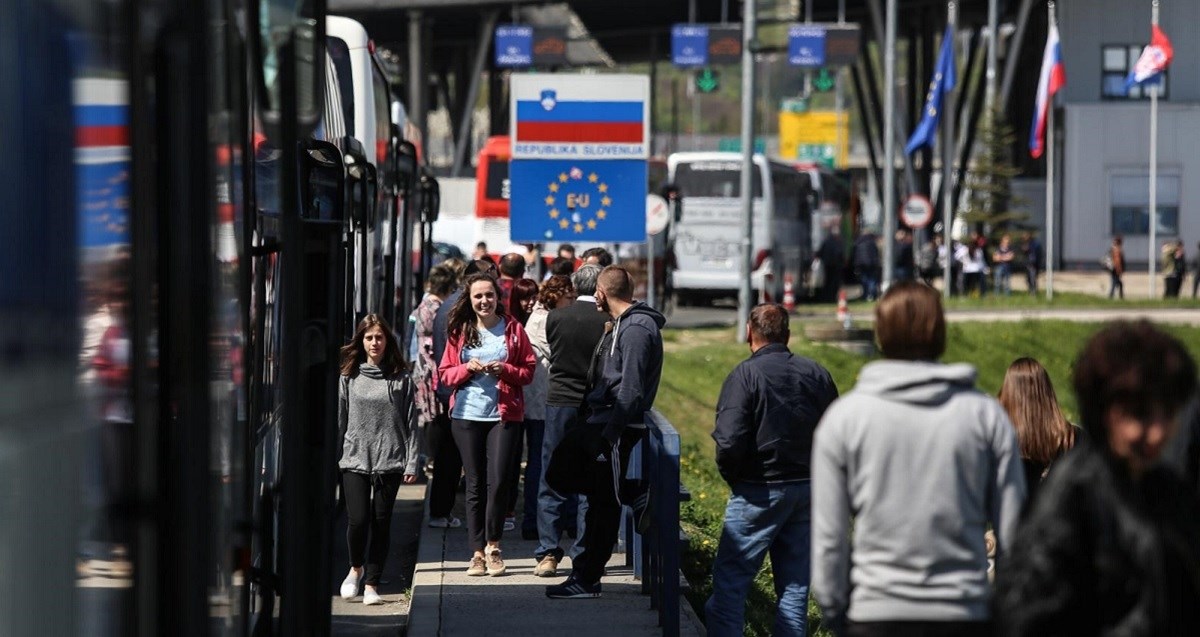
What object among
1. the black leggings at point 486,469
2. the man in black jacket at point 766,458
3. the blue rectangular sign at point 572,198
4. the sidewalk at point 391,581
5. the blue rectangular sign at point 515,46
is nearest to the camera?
the man in black jacket at point 766,458

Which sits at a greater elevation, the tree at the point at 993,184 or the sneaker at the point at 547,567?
the tree at the point at 993,184

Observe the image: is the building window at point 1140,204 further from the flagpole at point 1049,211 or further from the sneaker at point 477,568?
the sneaker at point 477,568

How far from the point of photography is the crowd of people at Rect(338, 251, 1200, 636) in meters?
3.55

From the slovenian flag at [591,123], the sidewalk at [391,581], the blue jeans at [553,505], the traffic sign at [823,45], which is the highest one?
the traffic sign at [823,45]

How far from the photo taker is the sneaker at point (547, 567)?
407 inches

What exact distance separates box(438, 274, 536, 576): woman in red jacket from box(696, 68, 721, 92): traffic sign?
42722mm

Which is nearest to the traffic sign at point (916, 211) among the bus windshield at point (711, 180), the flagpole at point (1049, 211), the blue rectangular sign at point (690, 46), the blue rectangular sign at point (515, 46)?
the flagpole at point (1049, 211)

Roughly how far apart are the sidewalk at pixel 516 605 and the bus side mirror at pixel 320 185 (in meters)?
3.14

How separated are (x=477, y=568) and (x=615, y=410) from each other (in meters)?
1.78

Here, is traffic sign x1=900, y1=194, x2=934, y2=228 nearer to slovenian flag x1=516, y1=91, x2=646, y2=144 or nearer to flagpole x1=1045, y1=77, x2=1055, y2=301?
flagpole x1=1045, y1=77, x2=1055, y2=301

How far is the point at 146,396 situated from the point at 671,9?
63.0 meters

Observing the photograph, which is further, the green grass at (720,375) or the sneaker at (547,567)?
the green grass at (720,375)

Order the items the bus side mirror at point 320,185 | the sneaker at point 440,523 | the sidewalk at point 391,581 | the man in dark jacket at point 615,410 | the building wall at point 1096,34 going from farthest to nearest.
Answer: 1. the building wall at point 1096,34
2. the sneaker at point 440,523
3. the sidewalk at point 391,581
4. the man in dark jacket at point 615,410
5. the bus side mirror at point 320,185

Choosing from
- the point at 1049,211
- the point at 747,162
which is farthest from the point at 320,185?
the point at 1049,211
